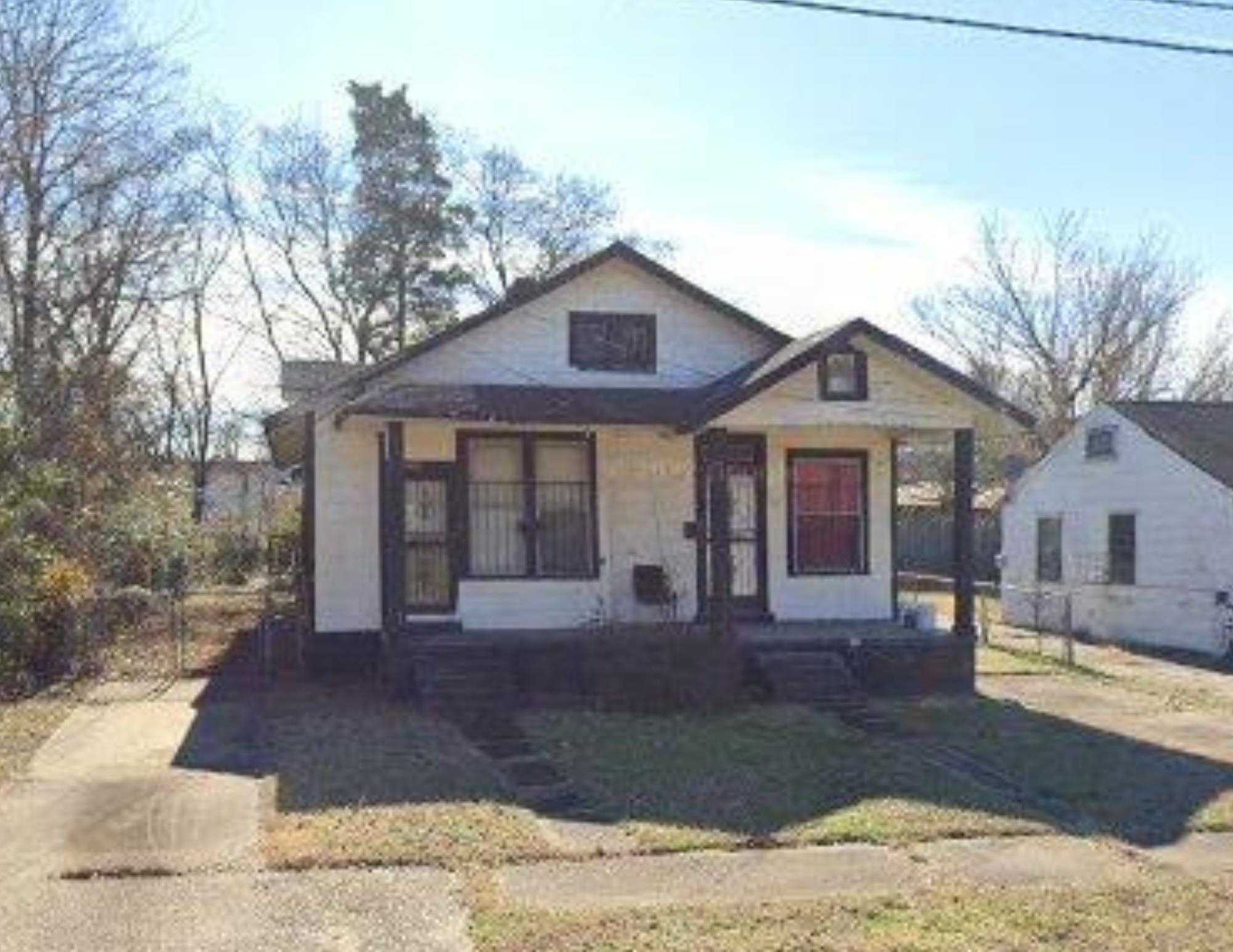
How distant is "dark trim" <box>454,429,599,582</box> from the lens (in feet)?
63.1

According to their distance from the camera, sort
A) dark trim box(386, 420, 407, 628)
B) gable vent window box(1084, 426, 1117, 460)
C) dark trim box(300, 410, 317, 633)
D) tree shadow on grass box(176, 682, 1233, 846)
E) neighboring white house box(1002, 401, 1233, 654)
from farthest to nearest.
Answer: gable vent window box(1084, 426, 1117, 460), neighboring white house box(1002, 401, 1233, 654), dark trim box(300, 410, 317, 633), dark trim box(386, 420, 407, 628), tree shadow on grass box(176, 682, 1233, 846)

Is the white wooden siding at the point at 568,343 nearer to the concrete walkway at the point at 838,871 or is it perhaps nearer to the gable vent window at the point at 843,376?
the gable vent window at the point at 843,376

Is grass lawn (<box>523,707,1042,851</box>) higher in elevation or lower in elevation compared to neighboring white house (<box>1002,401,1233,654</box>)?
lower

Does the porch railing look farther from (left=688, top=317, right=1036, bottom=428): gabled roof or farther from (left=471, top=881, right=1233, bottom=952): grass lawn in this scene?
(left=471, top=881, right=1233, bottom=952): grass lawn

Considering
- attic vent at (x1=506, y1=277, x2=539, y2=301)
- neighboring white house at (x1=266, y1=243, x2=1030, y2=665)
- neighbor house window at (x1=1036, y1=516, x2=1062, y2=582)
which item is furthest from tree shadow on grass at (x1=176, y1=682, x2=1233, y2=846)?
neighbor house window at (x1=1036, y1=516, x2=1062, y2=582)

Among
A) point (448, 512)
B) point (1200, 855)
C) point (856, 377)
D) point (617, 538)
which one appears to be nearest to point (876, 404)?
point (856, 377)

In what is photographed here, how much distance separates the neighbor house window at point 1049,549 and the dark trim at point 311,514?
15.3 metres

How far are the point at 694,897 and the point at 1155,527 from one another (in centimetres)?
1943

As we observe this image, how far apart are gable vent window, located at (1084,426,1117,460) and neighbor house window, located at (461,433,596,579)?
39.9 ft

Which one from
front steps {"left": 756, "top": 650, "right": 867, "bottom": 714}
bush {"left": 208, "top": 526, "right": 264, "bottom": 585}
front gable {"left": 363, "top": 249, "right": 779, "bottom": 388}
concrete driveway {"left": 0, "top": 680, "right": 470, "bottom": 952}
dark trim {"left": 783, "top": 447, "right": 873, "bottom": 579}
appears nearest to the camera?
concrete driveway {"left": 0, "top": 680, "right": 470, "bottom": 952}

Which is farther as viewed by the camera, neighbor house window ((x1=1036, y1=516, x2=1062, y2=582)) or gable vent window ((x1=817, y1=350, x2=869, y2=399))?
neighbor house window ((x1=1036, y1=516, x2=1062, y2=582))

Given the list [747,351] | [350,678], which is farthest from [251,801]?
[747,351]

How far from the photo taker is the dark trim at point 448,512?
1920 centimetres

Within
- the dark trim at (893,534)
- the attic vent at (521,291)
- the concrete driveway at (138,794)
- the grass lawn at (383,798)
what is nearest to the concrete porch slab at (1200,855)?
the grass lawn at (383,798)
